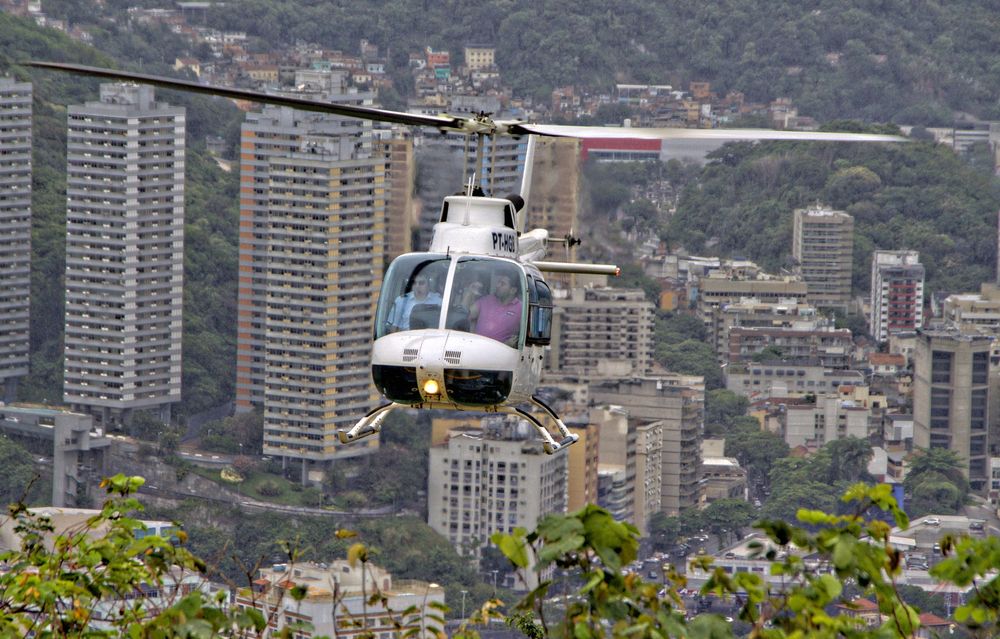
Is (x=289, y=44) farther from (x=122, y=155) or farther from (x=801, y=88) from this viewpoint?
(x=122, y=155)

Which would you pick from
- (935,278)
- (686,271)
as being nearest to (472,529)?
(686,271)

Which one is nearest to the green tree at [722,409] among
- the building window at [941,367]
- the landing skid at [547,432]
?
the building window at [941,367]

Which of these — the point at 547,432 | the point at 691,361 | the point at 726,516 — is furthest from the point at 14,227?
the point at 547,432

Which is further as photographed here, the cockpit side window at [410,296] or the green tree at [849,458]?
the green tree at [849,458]

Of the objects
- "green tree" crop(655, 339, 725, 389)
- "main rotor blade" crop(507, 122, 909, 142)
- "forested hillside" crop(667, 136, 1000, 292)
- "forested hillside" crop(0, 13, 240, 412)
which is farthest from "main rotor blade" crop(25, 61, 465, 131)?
"forested hillside" crop(667, 136, 1000, 292)

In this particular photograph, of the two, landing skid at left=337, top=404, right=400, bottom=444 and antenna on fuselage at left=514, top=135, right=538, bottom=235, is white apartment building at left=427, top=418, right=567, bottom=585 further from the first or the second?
landing skid at left=337, top=404, right=400, bottom=444

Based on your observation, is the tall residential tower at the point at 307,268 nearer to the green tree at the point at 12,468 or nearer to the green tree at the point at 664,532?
the green tree at the point at 12,468
